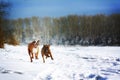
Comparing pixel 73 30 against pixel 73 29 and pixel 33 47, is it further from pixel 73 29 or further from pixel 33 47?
pixel 33 47

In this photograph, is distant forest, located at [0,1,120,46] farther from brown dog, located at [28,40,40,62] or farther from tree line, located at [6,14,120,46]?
brown dog, located at [28,40,40,62]

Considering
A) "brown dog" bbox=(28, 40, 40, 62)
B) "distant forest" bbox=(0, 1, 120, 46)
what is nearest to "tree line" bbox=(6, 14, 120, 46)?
"distant forest" bbox=(0, 1, 120, 46)

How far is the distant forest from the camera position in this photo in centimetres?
8119

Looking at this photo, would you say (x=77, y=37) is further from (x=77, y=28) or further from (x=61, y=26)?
(x=61, y=26)

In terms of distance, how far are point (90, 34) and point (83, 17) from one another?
8.40 metres

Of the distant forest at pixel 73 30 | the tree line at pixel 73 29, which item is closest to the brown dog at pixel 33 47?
the distant forest at pixel 73 30

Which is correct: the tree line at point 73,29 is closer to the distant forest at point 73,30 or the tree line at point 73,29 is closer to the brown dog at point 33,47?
the distant forest at point 73,30

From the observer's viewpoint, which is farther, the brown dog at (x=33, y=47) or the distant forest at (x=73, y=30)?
the distant forest at (x=73, y=30)

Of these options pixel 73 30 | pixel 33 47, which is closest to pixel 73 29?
pixel 73 30

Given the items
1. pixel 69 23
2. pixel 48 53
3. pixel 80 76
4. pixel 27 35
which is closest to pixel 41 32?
pixel 27 35

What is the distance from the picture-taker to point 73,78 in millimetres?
10344

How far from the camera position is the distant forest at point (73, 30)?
266ft

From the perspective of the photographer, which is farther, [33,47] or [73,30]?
[73,30]

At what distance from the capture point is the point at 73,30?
298ft
